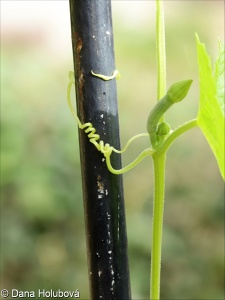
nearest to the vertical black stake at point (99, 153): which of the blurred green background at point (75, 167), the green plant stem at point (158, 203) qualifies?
the green plant stem at point (158, 203)

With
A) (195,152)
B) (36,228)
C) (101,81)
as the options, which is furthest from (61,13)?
(101,81)

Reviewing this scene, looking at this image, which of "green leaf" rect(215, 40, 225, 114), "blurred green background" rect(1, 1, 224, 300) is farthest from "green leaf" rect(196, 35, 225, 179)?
"blurred green background" rect(1, 1, 224, 300)

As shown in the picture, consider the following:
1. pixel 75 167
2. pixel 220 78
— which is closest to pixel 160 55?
pixel 220 78

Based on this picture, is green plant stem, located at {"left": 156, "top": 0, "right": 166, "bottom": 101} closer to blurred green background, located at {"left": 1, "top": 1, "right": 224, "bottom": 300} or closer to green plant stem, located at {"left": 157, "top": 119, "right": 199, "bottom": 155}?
green plant stem, located at {"left": 157, "top": 119, "right": 199, "bottom": 155}

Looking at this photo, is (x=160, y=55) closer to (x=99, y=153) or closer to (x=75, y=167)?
(x=99, y=153)

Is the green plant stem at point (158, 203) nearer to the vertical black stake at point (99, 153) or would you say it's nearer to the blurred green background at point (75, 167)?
the vertical black stake at point (99, 153)

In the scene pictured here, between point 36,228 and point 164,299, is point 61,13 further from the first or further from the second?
point 164,299

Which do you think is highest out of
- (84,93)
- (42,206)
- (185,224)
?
(84,93)
